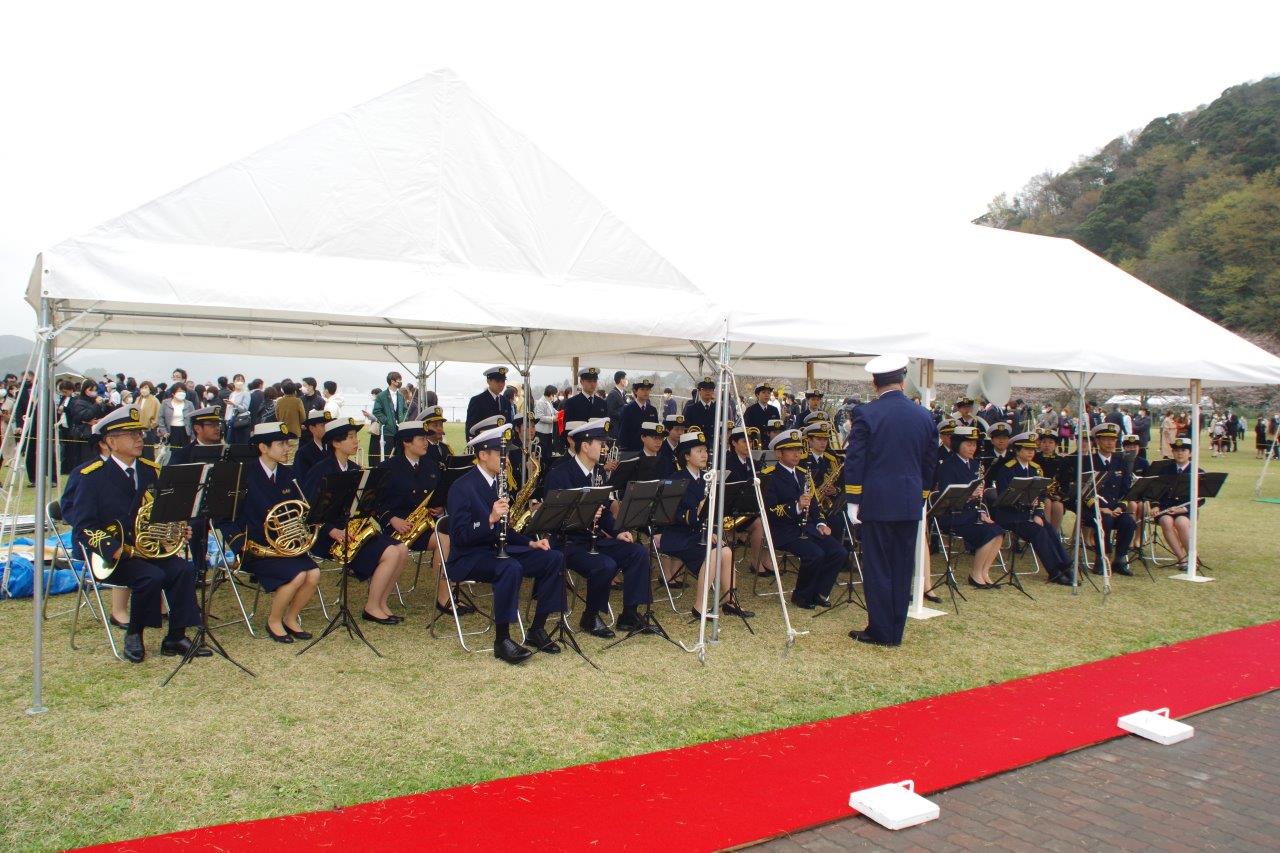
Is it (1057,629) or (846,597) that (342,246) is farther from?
(1057,629)

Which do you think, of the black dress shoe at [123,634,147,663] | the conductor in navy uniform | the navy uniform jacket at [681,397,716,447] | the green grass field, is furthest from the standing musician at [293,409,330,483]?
the navy uniform jacket at [681,397,716,447]

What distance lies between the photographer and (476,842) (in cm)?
365

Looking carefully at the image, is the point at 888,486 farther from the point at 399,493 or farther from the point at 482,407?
the point at 482,407

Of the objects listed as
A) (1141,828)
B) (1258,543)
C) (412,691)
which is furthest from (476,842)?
(1258,543)

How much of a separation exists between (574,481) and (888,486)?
2613 millimetres

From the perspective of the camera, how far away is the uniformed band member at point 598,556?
6816 millimetres

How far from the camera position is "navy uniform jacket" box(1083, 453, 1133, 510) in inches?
420

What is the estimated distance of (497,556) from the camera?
251 inches

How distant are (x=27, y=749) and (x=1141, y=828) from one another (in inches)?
226

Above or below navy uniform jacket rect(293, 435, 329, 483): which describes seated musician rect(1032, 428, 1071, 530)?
below

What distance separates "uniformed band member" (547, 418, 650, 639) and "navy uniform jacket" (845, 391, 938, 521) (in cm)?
192

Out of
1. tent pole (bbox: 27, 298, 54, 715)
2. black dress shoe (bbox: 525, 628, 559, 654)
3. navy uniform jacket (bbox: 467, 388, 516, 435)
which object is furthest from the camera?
navy uniform jacket (bbox: 467, 388, 516, 435)

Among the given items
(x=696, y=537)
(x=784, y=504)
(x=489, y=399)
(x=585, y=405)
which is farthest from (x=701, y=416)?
(x=696, y=537)

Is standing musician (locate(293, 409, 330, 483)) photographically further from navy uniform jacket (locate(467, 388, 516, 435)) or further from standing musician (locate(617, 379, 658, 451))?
standing musician (locate(617, 379, 658, 451))
